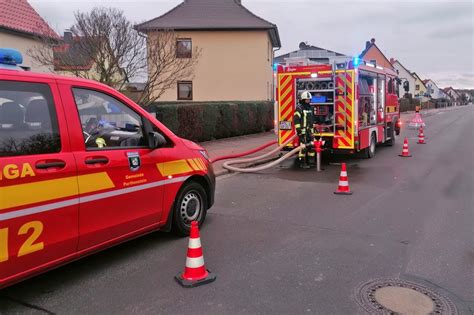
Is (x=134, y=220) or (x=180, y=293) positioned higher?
(x=134, y=220)

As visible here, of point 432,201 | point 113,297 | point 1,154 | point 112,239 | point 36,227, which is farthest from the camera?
point 432,201

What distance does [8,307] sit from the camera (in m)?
3.62

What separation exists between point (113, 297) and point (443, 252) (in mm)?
3536

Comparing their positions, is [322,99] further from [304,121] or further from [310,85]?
[304,121]

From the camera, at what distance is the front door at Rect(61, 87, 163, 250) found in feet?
13.0

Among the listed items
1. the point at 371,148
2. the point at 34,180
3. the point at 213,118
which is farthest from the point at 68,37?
the point at 34,180

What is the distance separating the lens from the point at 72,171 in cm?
379

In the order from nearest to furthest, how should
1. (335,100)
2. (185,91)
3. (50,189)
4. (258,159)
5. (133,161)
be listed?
(50,189)
(133,161)
(335,100)
(258,159)
(185,91)

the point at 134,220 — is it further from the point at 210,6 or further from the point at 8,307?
the point at 210,6

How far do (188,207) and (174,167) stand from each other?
66cm

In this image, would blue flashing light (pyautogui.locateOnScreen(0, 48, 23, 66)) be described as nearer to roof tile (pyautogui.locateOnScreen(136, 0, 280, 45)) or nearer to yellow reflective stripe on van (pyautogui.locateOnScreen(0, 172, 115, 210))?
yellow reflective stripe on van (pyautogui.locateOnScreen(0, 172, 115, 210))

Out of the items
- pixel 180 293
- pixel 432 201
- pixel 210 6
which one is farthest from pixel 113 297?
pixel 210 6

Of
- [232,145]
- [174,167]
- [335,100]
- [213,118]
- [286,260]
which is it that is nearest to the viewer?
[286,260]

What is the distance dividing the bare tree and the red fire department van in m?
8.83
